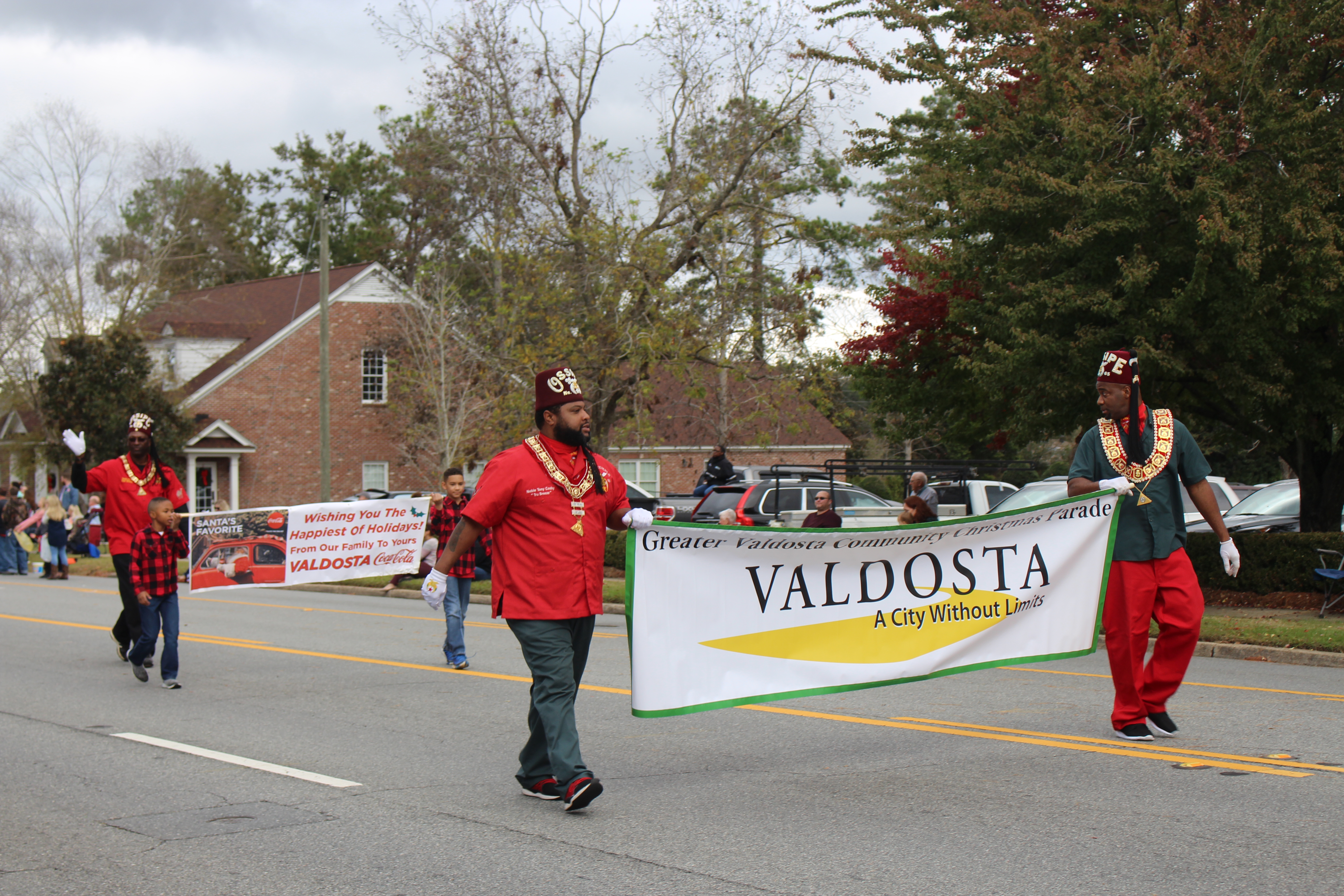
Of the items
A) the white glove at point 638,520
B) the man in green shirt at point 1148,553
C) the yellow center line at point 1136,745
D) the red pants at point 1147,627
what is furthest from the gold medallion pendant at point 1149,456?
the white glove at point 638,520

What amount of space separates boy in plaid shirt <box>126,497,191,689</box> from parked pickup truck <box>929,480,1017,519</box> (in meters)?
14.3

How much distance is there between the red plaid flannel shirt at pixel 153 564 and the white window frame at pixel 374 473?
115 ft

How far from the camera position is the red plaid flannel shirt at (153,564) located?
10.5m

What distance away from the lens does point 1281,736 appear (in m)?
7.60

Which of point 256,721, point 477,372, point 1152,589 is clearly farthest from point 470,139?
point 1152,589

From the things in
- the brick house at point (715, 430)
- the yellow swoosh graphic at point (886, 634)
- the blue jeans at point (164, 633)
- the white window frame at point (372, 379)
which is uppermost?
the white window frame at point (372, 379)

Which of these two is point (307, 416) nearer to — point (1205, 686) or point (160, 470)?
point (160, 470)

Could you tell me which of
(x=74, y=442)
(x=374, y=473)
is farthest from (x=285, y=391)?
(x=74, y=442)

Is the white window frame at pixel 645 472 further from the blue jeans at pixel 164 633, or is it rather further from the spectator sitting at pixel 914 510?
the blue jeans at pixel 164 633

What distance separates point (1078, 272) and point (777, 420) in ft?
52.2

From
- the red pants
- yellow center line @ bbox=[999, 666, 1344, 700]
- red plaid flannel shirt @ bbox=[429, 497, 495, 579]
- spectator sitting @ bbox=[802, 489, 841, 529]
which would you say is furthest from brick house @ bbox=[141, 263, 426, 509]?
the red pants

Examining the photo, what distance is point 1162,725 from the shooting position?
7.52m

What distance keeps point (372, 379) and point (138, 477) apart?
1395 inches

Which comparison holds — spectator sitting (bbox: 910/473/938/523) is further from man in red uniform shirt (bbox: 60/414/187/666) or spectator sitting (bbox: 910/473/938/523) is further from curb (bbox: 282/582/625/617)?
man in red uniform shirt (bbox: 60/414/187/666)
